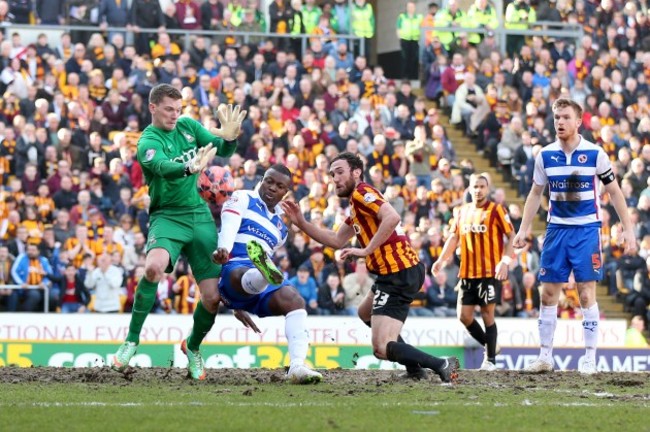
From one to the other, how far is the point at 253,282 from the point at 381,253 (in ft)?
4.05

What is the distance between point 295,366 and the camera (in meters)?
10.6

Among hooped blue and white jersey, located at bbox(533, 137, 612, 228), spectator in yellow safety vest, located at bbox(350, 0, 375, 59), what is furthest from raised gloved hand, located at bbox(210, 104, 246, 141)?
spectator in yellow safety vest, located at bbox(350, 0, 375, 59)

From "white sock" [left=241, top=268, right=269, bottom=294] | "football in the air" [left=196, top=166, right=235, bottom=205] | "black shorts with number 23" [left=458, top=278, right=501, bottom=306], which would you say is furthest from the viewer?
"black shorts with number 23" [left=458, top=278, right=501, bottom=306]

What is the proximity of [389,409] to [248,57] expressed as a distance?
16.7 m

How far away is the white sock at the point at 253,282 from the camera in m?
10.4

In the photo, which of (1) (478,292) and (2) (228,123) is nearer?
(2) (228,123)

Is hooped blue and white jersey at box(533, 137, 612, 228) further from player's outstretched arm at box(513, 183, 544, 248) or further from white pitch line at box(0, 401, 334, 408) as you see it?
white pitch line at box(0, 401, 334, 408)

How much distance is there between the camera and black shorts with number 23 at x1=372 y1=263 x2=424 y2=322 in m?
11.0

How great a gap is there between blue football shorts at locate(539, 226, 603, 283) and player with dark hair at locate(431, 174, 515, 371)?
1.99 metres

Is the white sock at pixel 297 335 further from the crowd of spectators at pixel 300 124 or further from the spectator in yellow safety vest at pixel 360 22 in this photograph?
the spectator in yellow safety vest at pixel 360 22

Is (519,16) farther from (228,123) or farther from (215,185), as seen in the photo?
(228,123)

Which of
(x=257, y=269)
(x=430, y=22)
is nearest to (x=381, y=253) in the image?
(x=257, y=269)

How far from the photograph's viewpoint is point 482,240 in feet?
48.7

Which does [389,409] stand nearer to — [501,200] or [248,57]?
[501,200]
